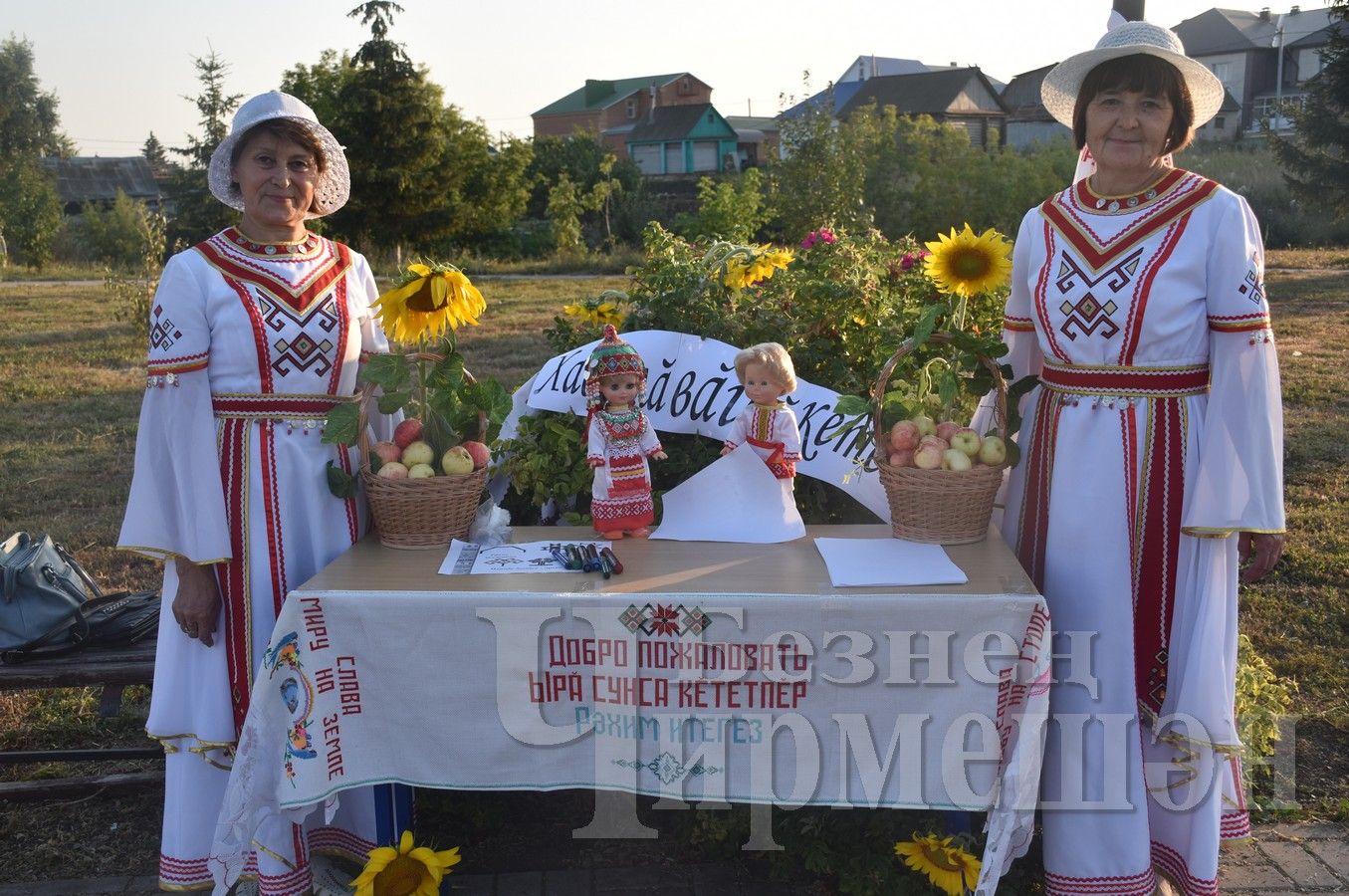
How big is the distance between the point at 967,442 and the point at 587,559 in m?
0.94

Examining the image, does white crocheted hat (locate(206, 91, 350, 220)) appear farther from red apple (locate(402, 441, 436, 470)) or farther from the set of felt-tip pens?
the set of felt-tip pens

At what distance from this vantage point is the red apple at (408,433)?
2873 mm

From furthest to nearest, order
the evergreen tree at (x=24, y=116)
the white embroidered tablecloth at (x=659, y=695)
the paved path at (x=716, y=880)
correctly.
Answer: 1. the evergreen tree at (x=24, y=116)
2. the paved path at (x=716, y=880)
3. the white embroidered tablecloth at (x=659, y=695)

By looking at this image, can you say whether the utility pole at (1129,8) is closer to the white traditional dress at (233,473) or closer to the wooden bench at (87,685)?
the white traditional dress at (233,473)

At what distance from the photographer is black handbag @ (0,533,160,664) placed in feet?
11.5

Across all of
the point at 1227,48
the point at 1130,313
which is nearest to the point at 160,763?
the point at 1130,313

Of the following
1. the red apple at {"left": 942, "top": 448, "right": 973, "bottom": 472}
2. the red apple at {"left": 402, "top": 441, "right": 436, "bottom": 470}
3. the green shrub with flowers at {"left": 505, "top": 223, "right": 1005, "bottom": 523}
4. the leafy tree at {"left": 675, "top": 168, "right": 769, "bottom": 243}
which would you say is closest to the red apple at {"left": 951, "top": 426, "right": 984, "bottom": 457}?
the red apple at {"left": 942, "top": 448, "right": 973, "bottom": 472}

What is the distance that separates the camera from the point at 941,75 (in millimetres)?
52219

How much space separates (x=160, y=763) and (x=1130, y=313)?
3.37m

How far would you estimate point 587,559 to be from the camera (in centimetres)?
277

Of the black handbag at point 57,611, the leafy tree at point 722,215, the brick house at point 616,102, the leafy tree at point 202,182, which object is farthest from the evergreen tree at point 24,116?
the black handbag at point 57,611

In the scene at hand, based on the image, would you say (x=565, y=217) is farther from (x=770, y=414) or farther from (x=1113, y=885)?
(x=1113, y=885)

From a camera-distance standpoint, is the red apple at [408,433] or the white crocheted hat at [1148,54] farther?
the red apple at [408,433]

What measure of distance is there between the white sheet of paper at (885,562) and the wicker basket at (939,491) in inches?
2.1
